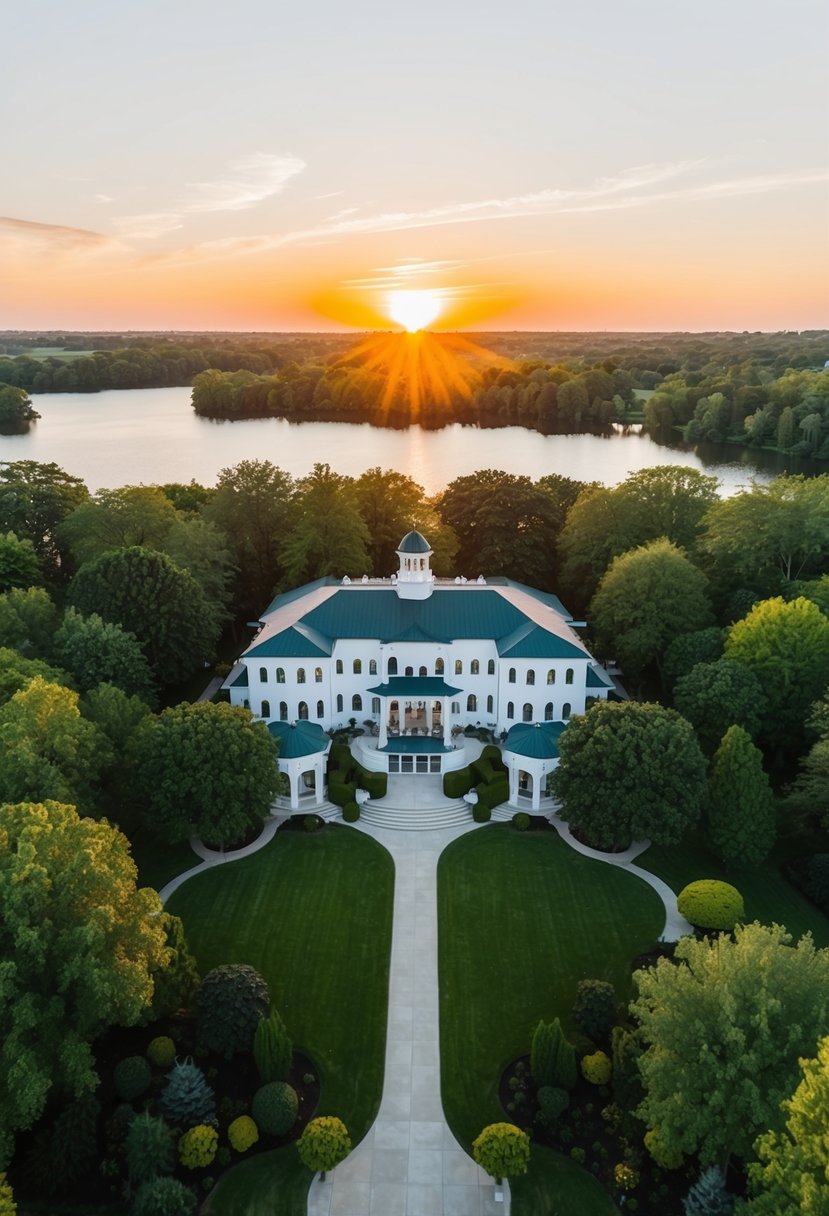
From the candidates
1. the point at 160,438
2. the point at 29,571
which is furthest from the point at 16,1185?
the point at 160,438

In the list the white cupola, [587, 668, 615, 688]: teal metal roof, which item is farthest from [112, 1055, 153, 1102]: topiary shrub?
[587, 668, 615, 688]: teal metal roof

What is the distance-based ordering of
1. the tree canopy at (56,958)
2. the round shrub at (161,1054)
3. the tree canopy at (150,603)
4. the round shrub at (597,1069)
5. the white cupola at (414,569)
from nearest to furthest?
the tree canopy at (56,958) → the round shrub at (597,1069) → the round shrub at (161,1054) → the white cupola at (414,569) → the tree canopy at (150,603)

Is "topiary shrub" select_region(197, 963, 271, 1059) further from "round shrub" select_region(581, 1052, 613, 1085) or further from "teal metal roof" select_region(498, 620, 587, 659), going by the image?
"teal metal roof" select_region(498, 620, 587, 659)

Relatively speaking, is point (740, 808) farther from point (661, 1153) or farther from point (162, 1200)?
point (162, 1200)

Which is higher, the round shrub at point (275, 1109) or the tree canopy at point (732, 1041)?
the tree canopy at point (732, 1041)

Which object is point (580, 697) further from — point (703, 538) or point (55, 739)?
point (55, 739)

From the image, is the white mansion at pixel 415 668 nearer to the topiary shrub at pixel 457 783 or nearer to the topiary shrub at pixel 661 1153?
the topiary shrub at pixel 457 783

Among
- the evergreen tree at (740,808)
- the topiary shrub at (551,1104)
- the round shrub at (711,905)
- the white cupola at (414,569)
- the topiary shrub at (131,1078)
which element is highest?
the white cupola at (414,569)

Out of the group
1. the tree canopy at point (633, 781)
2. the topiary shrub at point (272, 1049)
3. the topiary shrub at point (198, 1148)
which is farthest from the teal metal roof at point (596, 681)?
the topiary shrub at point (198, 1148)

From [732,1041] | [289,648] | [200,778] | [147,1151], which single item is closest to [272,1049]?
[147,1151]
